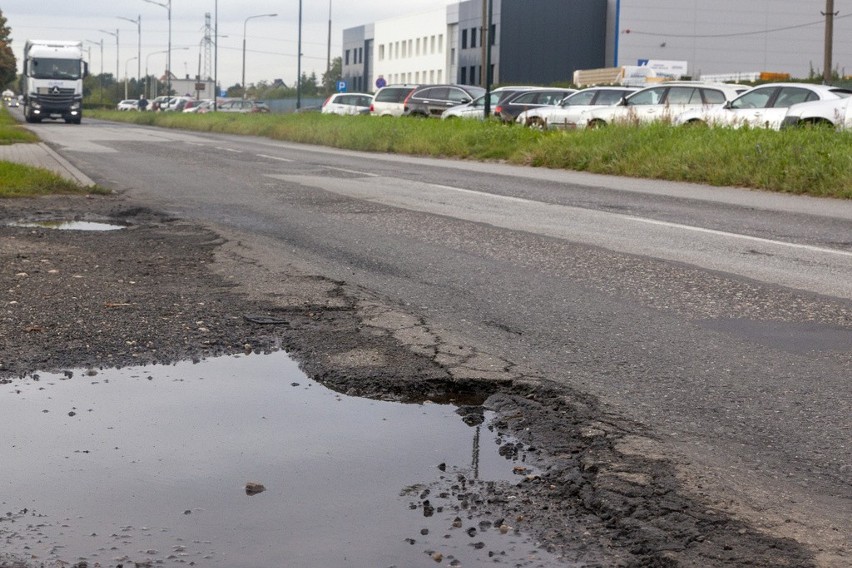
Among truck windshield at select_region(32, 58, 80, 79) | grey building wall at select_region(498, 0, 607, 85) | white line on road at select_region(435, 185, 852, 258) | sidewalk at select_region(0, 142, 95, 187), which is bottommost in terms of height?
white line on road at select_region(435, 185, 852, 258)

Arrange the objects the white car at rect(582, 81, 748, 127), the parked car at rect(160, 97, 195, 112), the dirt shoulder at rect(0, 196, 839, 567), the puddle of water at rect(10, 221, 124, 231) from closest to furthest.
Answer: the dirt shoulder at rect(0, 196, 839, 567)
the puddle of water at rect(10, 221, 124, 231)
the white car at rect(582, 81, 748, 127)
the parked car at rect(160, 97, 195, 112)

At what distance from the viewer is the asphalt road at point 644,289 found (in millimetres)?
3822

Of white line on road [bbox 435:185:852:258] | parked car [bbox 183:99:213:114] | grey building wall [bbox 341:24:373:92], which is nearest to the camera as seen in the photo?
white line on road [bbox 435:185:852:258]

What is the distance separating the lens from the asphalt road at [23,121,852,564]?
12.5 ft

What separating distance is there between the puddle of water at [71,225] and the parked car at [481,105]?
2323 centimetres

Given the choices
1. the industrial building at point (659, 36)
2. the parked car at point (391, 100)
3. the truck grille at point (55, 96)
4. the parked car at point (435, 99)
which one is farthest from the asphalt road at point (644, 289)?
the industrial building at point (659, 36)

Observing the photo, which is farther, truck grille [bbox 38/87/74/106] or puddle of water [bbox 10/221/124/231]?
truck grille [bbox 38/87/74/106]

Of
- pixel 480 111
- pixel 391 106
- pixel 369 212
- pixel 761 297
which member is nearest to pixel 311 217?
pixel 369 212

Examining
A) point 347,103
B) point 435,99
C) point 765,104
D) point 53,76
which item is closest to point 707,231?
point 765,104

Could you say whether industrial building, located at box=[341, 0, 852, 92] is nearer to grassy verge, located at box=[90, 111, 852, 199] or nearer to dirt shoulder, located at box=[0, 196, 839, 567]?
grassy verge, located at box=[90, 111, 852, 199]

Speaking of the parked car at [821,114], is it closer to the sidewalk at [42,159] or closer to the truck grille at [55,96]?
the sidewalk at [42,159]

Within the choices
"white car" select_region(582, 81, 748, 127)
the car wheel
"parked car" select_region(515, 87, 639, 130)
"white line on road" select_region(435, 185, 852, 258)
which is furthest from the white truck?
"white line on road" select_region(435, 185, 852, 258)

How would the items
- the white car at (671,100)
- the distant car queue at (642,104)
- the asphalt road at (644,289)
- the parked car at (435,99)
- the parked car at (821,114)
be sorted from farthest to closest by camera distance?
→ the parked car at (435,99) < the white car at (671,100) < the distant car queue at (642,104) < the parked car at (821,114) < the asphalt road at (644,289)

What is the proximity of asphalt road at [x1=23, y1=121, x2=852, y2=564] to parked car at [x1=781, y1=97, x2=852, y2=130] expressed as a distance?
5111 millimetres
